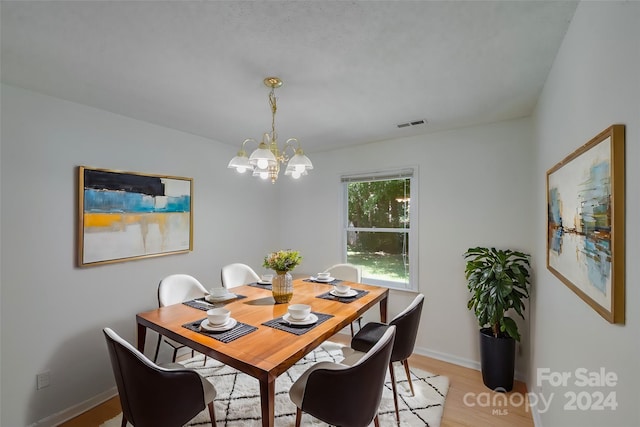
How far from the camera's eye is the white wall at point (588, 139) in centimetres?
76

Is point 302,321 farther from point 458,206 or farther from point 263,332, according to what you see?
point 458,206

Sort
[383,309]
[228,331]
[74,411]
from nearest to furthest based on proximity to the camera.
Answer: [228,331] → [74,411] → [383,309]

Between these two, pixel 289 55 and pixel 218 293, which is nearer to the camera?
pixel 289 55

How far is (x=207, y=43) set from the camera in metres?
1.53

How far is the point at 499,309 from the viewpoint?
2.39 metres

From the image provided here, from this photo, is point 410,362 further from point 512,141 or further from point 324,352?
point 512,141

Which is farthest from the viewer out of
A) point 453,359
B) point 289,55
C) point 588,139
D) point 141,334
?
point 453,359

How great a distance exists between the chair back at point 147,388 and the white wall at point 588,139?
173cm

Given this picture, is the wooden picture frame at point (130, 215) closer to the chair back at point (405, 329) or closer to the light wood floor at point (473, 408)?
the light wood floor at point (473, 408)

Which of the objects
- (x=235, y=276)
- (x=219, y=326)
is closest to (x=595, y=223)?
(x=219, y=326)

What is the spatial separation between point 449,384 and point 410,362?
471 mm

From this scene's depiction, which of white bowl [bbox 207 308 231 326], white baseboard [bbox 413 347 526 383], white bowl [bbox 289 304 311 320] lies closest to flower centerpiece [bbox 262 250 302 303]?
white bowl [bbox 289 304 311 320]

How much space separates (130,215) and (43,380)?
4.44ft

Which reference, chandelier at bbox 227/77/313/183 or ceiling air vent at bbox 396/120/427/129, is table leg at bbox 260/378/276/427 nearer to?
chandelier at bbox 227/77/313/183
